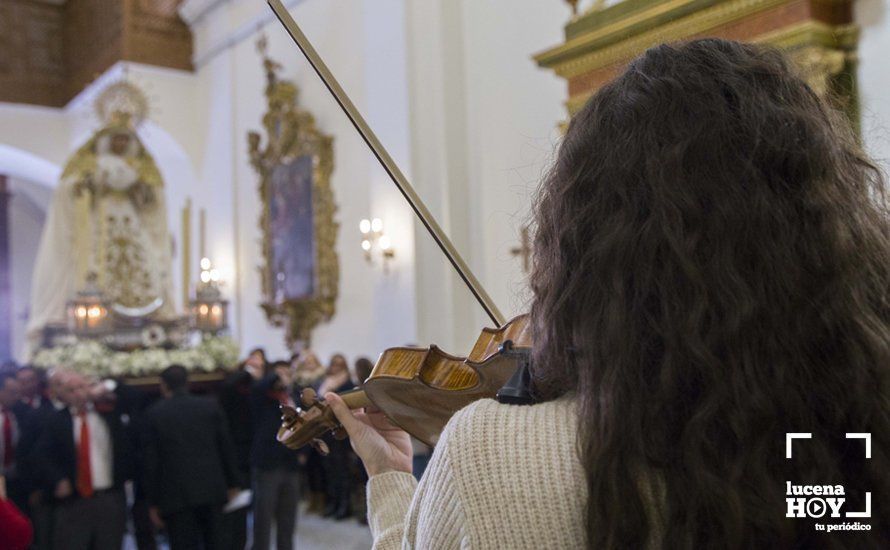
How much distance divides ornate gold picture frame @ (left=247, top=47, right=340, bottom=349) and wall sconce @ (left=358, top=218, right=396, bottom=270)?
1008mm

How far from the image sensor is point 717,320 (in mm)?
1021

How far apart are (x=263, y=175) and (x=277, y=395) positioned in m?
6.79

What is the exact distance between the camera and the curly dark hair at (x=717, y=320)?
1.00m

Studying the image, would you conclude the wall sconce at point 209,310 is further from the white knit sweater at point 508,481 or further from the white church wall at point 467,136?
the white knit sweater at point 508,481

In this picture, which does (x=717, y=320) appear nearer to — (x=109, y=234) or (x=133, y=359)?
(x=133, y=359)

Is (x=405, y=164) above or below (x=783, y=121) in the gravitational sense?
above

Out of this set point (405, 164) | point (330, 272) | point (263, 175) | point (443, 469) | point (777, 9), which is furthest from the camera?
point (263, 175)


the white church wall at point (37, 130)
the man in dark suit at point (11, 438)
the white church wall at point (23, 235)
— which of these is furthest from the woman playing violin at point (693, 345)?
the white church wall at point (23, 235)

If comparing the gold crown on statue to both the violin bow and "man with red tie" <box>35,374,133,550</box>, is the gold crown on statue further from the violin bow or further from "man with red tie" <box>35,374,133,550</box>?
the violin bow

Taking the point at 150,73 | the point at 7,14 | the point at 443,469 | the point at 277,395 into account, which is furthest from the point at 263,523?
the point at 7,14

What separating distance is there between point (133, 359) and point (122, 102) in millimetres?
6200

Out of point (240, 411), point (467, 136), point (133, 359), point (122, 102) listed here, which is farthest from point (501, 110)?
point (122, 102)

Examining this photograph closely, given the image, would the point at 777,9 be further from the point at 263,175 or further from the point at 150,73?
the point at 150,73

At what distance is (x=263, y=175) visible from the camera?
1250 cm
